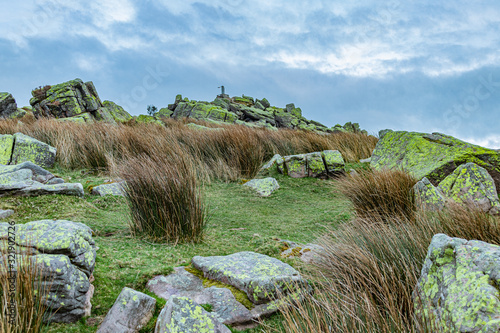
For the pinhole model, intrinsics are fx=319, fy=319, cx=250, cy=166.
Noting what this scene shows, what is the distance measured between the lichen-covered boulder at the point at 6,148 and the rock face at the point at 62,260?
6198mm

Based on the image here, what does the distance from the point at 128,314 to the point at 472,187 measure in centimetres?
468

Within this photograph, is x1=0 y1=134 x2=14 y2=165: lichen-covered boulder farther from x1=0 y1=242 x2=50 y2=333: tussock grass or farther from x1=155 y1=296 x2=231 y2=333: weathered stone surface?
x1=155 y1=296 x2=231 y2=333: weathered stone surface

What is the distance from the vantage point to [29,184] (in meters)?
4.67

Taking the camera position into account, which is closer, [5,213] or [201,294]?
[201,294]

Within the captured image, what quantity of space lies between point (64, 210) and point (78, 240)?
235 cm

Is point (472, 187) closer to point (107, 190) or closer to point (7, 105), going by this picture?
point (107, 190)

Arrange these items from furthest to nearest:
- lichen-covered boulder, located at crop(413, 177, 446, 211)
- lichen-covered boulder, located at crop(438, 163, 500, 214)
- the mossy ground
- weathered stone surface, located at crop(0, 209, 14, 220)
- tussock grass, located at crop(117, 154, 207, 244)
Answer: lichen-covered boulder, located at crop(438, 163, 500, 214) → lichen-covered boulder, located at crop(413, 177, 446, 211) → weathered stone surface, located at crop(0, 209, 14, 220) → tussock grass, located at crop(117, 154, 207, 244) → the mossy ground

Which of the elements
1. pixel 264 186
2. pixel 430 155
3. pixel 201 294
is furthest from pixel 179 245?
pixel 430 155

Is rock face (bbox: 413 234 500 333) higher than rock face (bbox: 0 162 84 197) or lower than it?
lower

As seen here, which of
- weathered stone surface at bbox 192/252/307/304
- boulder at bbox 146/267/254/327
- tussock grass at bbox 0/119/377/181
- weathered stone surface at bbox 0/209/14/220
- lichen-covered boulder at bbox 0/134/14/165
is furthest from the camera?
tussock grass at bbox 0/119/377/181

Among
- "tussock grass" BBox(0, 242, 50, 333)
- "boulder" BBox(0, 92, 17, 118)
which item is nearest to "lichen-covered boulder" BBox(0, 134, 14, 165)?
"tussock grass" BBox(0, 242, 50, 333)

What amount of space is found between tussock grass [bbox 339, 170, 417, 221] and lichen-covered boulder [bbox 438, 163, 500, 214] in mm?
590

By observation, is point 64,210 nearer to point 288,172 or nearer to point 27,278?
point 27,278

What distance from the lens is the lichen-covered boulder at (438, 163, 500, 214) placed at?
4336mm
